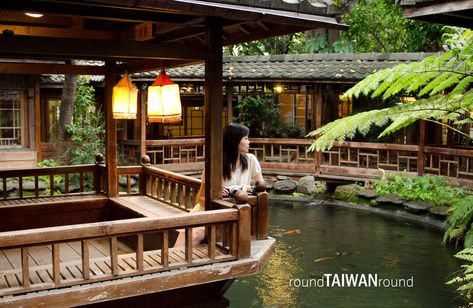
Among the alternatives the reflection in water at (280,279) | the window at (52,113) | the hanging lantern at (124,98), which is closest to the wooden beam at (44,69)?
the hanging lantern at (124,98)

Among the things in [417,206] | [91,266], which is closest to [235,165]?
[91,266]

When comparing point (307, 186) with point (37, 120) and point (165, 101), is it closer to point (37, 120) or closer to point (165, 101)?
point (37, 120)

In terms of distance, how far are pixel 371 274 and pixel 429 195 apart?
5.77 meters

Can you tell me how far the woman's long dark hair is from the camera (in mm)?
6730

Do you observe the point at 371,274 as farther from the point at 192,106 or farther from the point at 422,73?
the point at 192,106

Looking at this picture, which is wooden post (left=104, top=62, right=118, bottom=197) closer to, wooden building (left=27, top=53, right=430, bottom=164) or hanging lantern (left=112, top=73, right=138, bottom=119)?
hanging lantern (left=112, top=73, right=138, bottom=119)

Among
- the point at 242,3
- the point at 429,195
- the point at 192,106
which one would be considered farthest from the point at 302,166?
the point at 242,3

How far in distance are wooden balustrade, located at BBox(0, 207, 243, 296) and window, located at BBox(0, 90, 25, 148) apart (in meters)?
14.9

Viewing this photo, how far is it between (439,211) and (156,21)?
1029 cm

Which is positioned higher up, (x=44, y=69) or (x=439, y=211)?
(x=44, y=69)

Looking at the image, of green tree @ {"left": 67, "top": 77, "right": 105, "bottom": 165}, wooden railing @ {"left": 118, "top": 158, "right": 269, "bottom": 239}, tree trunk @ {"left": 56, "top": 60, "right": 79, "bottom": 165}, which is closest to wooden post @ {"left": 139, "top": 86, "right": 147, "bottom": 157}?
green tree @ {"left": 67, "top": 77, "right": 105, "bottom": 165}

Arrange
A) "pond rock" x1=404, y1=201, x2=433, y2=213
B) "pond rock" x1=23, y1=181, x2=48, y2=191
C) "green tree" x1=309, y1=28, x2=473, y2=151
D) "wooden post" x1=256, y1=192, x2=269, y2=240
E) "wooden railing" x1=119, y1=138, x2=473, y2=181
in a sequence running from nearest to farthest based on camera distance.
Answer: "wooden post" x1=256, y1=192, x2=269, y2=240
"green tree" x1=309, y1=28, x2=473, y2=151
"pond rock" x1=404, y1=201, x2=433, y2=213
"wooden railing" x1=119, y1=138, x2=473, y2=181
"pond rock" x1=23, y1=181, x2=48, y2=191

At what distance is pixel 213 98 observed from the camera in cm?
616

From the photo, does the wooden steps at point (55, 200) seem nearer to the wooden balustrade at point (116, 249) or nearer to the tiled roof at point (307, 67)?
the wooden balustrade at point (116, 249)
